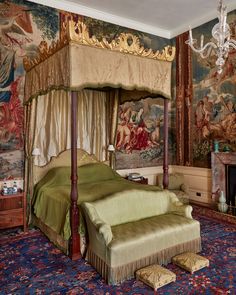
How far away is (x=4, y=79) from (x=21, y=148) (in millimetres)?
1433

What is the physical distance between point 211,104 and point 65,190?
423cm

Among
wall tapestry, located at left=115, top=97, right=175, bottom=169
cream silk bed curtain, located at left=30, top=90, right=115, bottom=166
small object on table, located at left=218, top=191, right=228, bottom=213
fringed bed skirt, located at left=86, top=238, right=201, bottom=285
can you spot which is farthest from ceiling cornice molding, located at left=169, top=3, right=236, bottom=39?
fringed bed skirt, located at left=86, top=238, right=201, bottom=285

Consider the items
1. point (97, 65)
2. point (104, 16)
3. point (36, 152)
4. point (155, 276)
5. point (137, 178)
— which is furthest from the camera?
point (137, 178)

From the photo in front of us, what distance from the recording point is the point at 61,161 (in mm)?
5836

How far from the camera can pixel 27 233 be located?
196 inches

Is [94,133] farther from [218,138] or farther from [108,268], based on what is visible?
[108,268]

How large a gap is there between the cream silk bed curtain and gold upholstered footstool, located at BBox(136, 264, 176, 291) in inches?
128

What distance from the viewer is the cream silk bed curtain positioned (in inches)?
219

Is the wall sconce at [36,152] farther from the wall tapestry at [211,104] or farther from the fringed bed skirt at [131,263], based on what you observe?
the wall tapestry at [211,104]

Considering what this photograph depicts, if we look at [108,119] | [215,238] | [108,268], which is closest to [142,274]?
[108,268]

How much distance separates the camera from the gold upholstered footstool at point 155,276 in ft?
10.2

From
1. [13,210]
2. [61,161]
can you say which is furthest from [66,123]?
[13,210]

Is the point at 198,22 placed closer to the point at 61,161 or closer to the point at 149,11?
the point at 149,11

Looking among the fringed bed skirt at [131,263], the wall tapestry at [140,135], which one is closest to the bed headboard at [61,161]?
the wall tapestry at [140,135]
